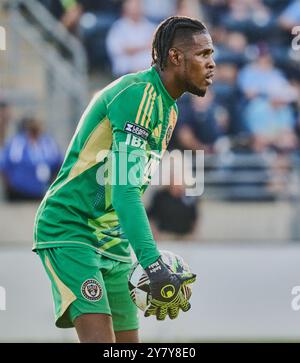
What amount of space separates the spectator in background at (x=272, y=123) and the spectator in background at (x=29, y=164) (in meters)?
2.17

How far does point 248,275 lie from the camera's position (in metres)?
8.62

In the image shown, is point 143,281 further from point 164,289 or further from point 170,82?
point 170,82

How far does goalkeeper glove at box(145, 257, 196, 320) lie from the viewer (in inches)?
162

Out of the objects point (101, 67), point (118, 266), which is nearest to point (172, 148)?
point (101, 67)

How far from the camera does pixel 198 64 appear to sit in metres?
4.46

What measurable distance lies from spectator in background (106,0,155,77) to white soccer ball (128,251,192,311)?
6271 mm

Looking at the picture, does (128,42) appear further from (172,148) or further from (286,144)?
(286,144)

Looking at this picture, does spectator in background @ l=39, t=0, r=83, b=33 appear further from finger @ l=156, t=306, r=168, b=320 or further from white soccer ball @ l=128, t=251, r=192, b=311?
finger @ l=156, t=306, r=168, b=320

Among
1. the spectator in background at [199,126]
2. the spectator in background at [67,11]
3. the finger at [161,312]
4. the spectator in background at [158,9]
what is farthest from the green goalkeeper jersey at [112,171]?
→ the spectator in background at [67,11]

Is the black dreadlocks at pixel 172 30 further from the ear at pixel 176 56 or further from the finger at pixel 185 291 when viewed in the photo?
the finger at pixel 185 291

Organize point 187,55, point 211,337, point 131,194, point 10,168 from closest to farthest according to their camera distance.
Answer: point 131,194
point 187,55
point 211,337
point 10,168

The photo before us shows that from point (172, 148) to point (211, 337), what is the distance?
7.94ft

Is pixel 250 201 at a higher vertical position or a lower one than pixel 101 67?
lower

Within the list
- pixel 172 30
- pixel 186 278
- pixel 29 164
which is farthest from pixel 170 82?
pixel 29 164
